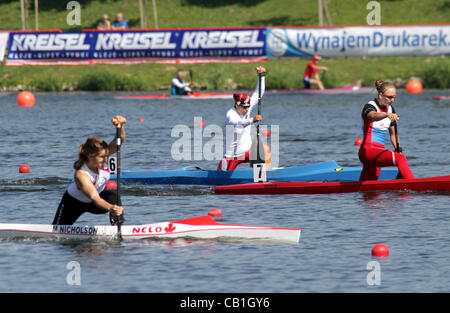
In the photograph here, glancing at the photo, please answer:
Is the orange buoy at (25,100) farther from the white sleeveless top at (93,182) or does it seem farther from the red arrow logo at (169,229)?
the white sleeveless top at (93,182)

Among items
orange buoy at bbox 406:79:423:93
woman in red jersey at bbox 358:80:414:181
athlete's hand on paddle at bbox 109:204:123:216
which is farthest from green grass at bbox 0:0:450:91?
athlete's hand on paddle at bbox 109:204:123:216

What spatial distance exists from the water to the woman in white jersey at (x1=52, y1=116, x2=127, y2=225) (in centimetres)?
51

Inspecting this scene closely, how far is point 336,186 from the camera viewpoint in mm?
16344

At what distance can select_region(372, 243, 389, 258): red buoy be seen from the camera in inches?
454

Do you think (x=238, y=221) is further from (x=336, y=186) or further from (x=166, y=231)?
(x=336, y=186)

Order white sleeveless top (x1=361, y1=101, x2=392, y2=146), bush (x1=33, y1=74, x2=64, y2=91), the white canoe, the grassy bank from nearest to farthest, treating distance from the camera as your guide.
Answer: the white canoe, white sleeveless top (x1=361, y1=101, x2=392, y2=146), the grassy bank, bush (x1=33, y1=74, x2=64, y2=91)

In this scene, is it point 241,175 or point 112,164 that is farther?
point 241,175

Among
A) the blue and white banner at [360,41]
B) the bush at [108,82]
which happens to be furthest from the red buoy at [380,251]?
the bush at [108,82]

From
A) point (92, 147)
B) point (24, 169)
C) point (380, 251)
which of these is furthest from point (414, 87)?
point (92, 147)

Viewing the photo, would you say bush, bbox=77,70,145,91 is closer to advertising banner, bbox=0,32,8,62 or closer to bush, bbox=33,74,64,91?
bush, bbox=33,74,64,91

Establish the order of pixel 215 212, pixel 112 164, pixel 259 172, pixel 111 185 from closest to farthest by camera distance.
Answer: pixel 215 212
pixel 112 164
pixel 259 172
pixel 111 185

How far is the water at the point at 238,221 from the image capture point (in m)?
10.5

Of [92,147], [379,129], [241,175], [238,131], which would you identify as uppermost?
[238,131]

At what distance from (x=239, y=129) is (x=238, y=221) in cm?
278
